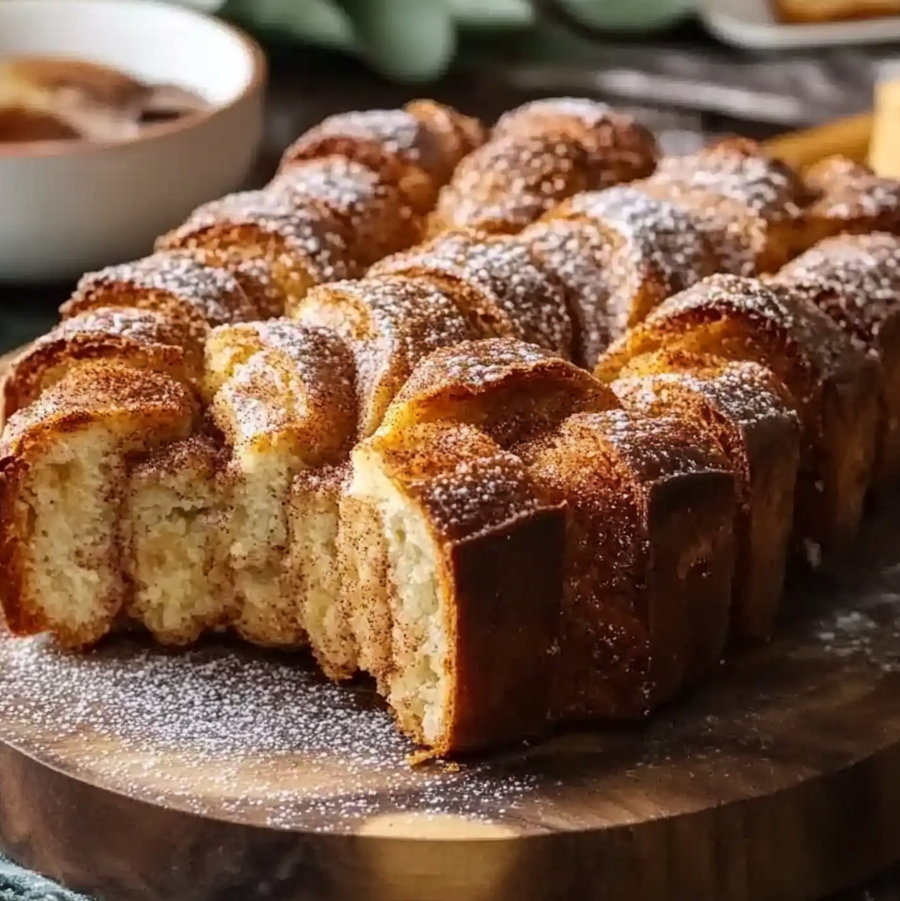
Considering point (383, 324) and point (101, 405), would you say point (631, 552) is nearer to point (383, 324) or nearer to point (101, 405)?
point (383, 324)

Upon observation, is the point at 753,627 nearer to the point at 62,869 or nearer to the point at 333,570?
the point at 333,570

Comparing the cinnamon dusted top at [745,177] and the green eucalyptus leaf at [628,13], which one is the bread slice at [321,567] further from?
the green eucalyptus leaf at [628,13]

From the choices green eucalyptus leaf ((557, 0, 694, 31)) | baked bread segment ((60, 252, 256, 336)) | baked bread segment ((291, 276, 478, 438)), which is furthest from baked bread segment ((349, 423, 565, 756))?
green eucalyptus leaf ((557, 0, 694, 31))

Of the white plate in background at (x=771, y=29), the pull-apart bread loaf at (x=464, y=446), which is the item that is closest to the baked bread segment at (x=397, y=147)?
the pull-apart bread loaf at (x=464, y=446)

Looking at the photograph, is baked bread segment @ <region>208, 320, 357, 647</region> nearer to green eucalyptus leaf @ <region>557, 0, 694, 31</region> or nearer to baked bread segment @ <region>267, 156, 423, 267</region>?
baked bread segment @ <region>267, 156, 423, 267</region>

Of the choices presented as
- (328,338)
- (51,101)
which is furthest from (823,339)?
(51,101)

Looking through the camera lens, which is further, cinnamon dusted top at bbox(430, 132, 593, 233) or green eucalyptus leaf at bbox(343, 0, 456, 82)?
green eucalyptus leaf at bbox(343, 0, 456, 82)

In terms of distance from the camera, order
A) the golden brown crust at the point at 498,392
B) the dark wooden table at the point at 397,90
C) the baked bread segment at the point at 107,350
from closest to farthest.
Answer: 1. the golden brown crust at the point at 498,392
2. the baked bread segment at the point at 107,350
3. the dark wooden table at the point at 397,90
